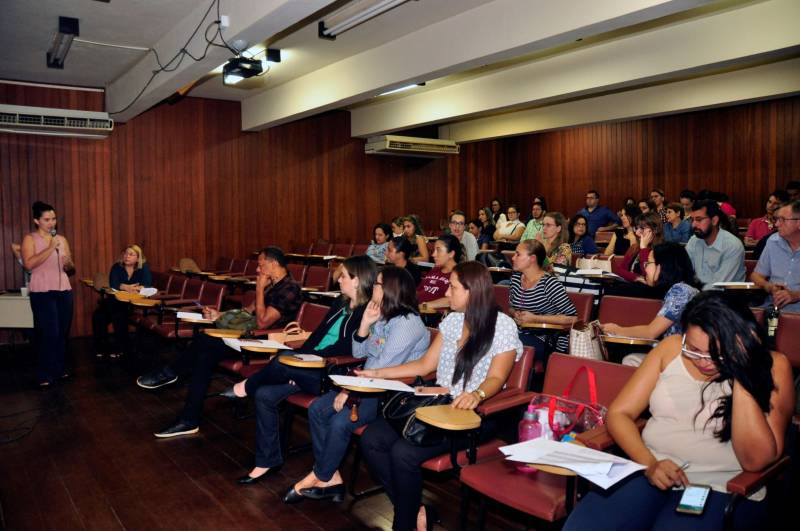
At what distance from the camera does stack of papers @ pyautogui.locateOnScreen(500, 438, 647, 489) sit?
1907 mm

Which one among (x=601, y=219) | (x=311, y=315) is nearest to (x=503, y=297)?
(x=311, y=315)

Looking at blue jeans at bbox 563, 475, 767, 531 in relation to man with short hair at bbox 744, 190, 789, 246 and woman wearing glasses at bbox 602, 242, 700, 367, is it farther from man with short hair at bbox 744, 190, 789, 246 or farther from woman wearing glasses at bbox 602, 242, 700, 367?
man with short hair at bbox 744, 190, 789, 246

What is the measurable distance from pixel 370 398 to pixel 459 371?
57cm

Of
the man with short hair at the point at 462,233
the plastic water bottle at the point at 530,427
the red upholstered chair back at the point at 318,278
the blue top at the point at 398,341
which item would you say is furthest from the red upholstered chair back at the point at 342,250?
the plastic water bottle at the point at 530,427

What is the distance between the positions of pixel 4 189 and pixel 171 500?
20.2ft

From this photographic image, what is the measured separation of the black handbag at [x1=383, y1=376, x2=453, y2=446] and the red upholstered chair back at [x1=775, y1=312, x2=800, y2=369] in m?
1.76

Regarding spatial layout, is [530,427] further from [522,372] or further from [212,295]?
[212,295]

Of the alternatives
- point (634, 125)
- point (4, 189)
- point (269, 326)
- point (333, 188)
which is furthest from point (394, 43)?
point (634, 125)

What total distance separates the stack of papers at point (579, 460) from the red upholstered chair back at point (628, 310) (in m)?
2.01

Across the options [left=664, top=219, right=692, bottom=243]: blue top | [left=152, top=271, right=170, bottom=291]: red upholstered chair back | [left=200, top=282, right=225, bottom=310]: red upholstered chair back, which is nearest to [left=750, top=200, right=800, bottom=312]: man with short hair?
[left=664, top=219, right=692, bottom=243]: blue top

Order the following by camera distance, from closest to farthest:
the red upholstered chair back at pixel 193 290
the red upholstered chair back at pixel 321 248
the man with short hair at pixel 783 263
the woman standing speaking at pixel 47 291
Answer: the man with short hair at pixel 783 263 < the woman standing speaking at pixel 47 291 < the red upholstered chair back at pixel 193 290 < the red upholstered chair back at pixel 321 248

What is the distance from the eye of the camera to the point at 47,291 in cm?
563

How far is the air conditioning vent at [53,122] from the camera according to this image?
285 inches

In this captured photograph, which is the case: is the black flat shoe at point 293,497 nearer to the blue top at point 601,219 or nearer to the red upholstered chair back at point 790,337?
the red upholstered chair back at point 790,337
